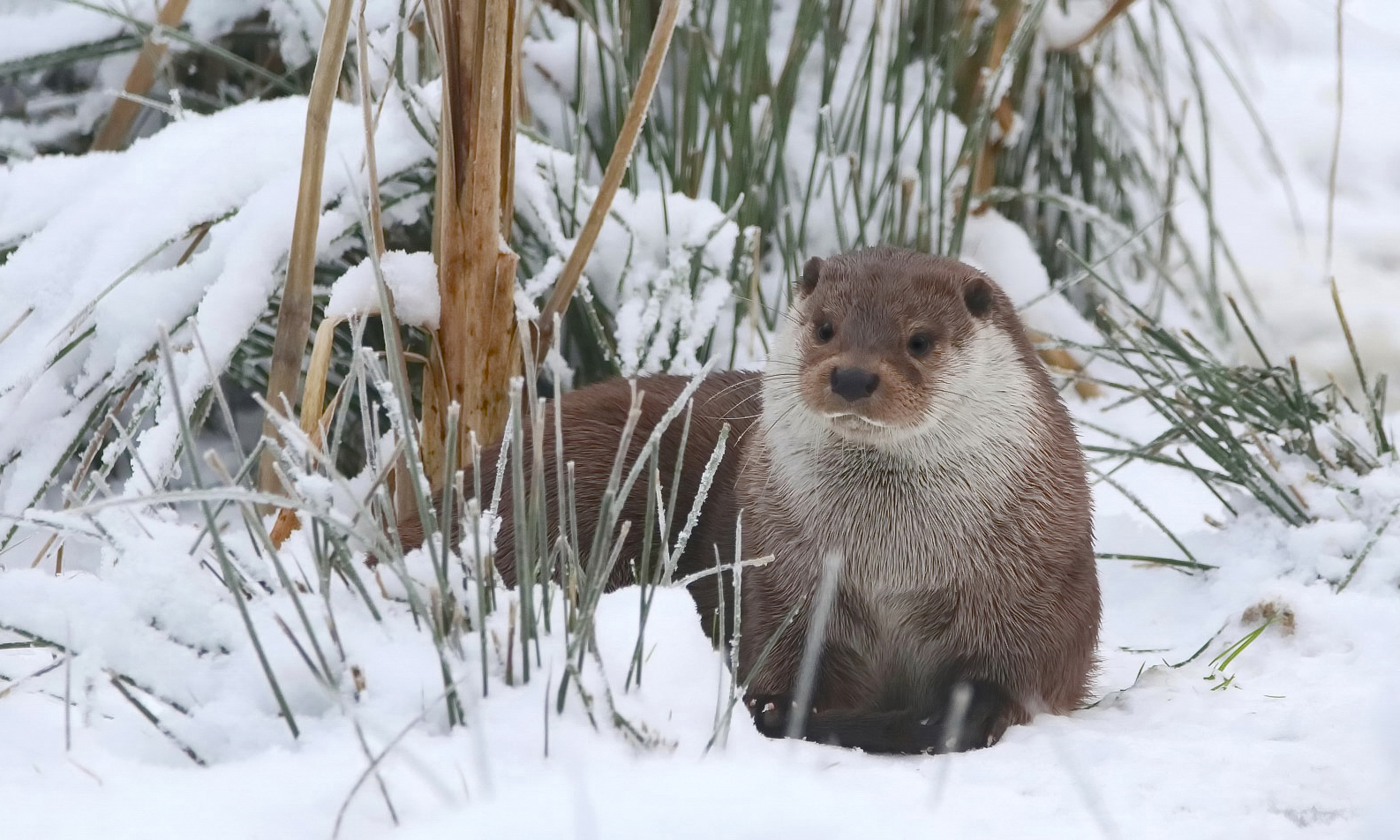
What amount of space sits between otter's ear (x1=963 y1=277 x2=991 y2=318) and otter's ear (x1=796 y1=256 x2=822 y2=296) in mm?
268

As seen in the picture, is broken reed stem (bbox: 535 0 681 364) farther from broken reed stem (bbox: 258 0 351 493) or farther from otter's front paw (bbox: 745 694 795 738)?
otter's front paw (bbox: 745 694 795 738)

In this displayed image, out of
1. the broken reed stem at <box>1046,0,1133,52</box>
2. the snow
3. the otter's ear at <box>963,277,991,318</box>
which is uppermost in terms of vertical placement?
the broken reed stem at <box>1046,0,1133,52</box>

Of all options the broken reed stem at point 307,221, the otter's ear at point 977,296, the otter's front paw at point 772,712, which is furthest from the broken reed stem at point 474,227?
the otter's ear at point 977,296

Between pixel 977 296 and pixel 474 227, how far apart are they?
87 cm

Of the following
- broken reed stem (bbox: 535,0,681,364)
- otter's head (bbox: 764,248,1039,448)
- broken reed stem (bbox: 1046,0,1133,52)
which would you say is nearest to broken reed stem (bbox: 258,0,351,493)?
broken reed stem (bbox: 535,0,681,364)

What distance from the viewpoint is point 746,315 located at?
3650 mm

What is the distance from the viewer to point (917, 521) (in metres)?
2.25

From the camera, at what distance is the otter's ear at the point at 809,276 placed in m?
2.49

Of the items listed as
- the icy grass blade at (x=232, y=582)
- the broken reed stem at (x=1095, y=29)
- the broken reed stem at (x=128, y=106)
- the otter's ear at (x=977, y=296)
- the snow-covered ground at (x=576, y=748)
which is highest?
the broken reed stem at (x=1095, y=29)

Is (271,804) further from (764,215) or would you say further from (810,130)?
(810,130)

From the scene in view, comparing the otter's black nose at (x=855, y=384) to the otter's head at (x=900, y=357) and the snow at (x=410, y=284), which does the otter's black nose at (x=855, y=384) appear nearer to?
the otter's head at (x=900, y=357)

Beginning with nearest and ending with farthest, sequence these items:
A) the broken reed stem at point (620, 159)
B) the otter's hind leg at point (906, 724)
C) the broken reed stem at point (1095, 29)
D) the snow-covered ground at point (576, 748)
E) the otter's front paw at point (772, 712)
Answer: the snow-covered ground at point (576, 748), the otter's hind leg at point (906, 724), the otter's front paw at point (772, 712), the broken reed stem at point (620, 159), the broken reed stem at point (1095, 29)

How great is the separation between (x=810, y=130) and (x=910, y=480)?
1.87 meters

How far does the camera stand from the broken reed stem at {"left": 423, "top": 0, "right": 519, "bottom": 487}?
7.82ft
